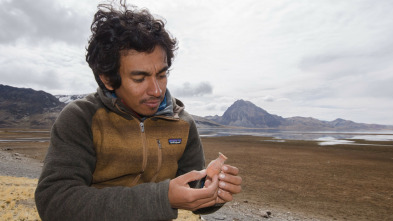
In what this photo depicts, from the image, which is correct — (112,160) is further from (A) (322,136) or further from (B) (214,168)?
(A) (322,136)

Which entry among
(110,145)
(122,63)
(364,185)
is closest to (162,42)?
(122,63)

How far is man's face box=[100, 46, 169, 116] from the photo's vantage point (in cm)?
197

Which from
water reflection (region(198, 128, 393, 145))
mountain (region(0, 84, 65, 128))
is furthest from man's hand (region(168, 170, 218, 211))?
mountain (region(0, 84, 65, 128))

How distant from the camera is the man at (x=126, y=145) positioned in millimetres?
1338

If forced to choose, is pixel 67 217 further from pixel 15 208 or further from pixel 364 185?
pixel 364 185

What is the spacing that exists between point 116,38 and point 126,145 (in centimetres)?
94

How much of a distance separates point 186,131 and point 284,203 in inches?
430

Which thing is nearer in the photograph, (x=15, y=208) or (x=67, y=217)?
(x=67, y=217)

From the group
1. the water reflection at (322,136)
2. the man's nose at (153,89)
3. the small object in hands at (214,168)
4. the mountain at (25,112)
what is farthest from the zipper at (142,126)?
the mountain at (25,112)

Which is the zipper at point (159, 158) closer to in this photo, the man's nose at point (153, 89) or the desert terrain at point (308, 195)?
the man's nose at point (153, 89)

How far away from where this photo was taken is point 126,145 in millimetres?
1902

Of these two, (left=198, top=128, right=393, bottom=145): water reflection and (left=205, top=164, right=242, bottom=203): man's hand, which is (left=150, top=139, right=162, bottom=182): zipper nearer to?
(left=205, top=164, right=242, bottom=203): man's hand

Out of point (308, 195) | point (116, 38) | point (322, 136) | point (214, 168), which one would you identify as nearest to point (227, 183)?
point (214, 168)

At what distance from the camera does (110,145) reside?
1.84m
